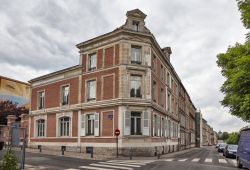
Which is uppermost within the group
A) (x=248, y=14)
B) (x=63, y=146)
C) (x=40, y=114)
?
(x=248, y=14)

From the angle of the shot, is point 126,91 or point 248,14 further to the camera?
point 126,91

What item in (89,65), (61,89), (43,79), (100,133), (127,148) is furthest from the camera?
(43,79)

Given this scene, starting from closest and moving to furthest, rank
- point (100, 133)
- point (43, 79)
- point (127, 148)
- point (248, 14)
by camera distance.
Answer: point (248, 14)
point (127, 148)
point (100, 133)
point (43, 79)

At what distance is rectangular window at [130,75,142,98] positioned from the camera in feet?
111

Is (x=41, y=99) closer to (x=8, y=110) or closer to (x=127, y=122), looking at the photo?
(x=127, y=122)

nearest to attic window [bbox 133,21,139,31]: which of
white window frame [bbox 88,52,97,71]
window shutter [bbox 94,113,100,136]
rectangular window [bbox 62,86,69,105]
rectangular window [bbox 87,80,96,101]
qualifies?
white window frame [bbox 88,52,97,71]

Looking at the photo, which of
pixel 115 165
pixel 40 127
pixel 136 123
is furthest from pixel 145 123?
pixel 40 127

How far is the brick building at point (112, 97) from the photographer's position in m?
33.2

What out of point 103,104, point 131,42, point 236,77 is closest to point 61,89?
point 103,104

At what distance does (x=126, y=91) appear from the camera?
33250mm

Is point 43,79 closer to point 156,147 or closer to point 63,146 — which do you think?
point 63,146

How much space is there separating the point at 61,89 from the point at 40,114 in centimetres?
479

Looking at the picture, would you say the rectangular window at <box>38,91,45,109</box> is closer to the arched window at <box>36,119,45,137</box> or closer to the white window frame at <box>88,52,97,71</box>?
the arched window at <box>36,119,45,137</box>

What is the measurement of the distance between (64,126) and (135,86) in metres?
10.0
